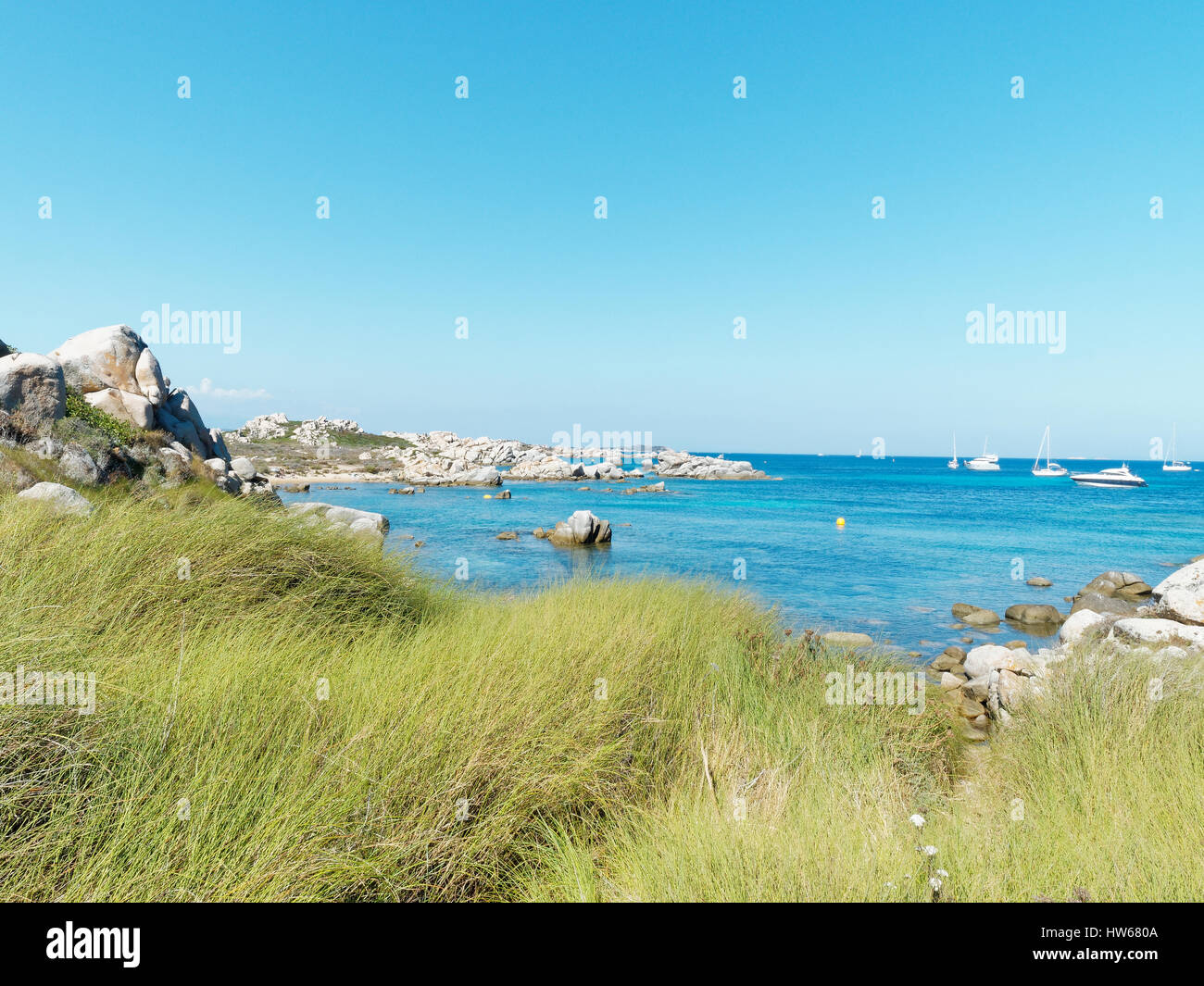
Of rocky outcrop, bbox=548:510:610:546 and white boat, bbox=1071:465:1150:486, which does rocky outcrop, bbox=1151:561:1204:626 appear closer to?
rocky outcrop, bbox=548:510:610:546

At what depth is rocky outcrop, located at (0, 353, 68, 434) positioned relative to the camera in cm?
938

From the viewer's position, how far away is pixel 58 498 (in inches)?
262

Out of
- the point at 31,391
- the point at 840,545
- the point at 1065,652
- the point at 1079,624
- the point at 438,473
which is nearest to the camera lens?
the point at 1065,652

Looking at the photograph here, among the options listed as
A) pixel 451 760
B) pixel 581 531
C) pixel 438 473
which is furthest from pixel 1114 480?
pixel 451 760

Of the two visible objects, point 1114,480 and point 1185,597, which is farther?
point 1114,480

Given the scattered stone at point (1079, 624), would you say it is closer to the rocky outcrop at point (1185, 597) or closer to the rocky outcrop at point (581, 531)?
the rocky outcrop at point (1185, 597)

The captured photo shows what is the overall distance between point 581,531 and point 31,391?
2124 cm

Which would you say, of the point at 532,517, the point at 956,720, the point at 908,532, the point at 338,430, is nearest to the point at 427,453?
the point at 338,430

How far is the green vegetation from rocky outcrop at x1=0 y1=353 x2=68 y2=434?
1.97ft

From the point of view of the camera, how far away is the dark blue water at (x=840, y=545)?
17.7 meters

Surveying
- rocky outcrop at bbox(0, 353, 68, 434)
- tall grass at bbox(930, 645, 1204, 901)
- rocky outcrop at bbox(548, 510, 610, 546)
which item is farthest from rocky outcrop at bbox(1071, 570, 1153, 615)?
rocky outcrop at bbox(0, 353, 68, 434)

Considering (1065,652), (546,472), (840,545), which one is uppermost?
(546,472)

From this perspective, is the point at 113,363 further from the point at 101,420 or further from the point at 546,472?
the point at 546,472
